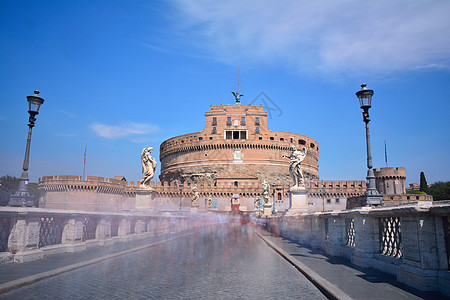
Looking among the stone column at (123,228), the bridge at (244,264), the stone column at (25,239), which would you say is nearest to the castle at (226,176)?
the stone column at (123,228)

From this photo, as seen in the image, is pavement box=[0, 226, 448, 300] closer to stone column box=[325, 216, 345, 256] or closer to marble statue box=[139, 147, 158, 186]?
stone column box=[325, 216, 345, 256]

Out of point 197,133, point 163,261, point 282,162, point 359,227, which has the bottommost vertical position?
point 163,261

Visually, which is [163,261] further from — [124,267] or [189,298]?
[189,298]

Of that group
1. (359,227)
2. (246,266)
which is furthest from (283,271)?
(359,227)

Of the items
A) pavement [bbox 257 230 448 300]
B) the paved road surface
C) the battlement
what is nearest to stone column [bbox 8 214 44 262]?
the paved road surface

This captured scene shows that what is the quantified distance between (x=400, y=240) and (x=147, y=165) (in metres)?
13.8

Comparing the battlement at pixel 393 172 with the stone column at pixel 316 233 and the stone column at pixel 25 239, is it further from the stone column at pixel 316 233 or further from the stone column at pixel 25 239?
the stone column at pixel 25 239

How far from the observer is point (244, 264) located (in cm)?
771

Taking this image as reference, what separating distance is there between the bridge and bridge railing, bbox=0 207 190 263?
0.03 meters

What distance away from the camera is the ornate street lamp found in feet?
34.8

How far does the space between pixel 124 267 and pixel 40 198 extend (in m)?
53.9

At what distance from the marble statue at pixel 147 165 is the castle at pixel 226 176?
1452 inches

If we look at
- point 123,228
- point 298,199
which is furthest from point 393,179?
point 123,228

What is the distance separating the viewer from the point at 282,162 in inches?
2835
